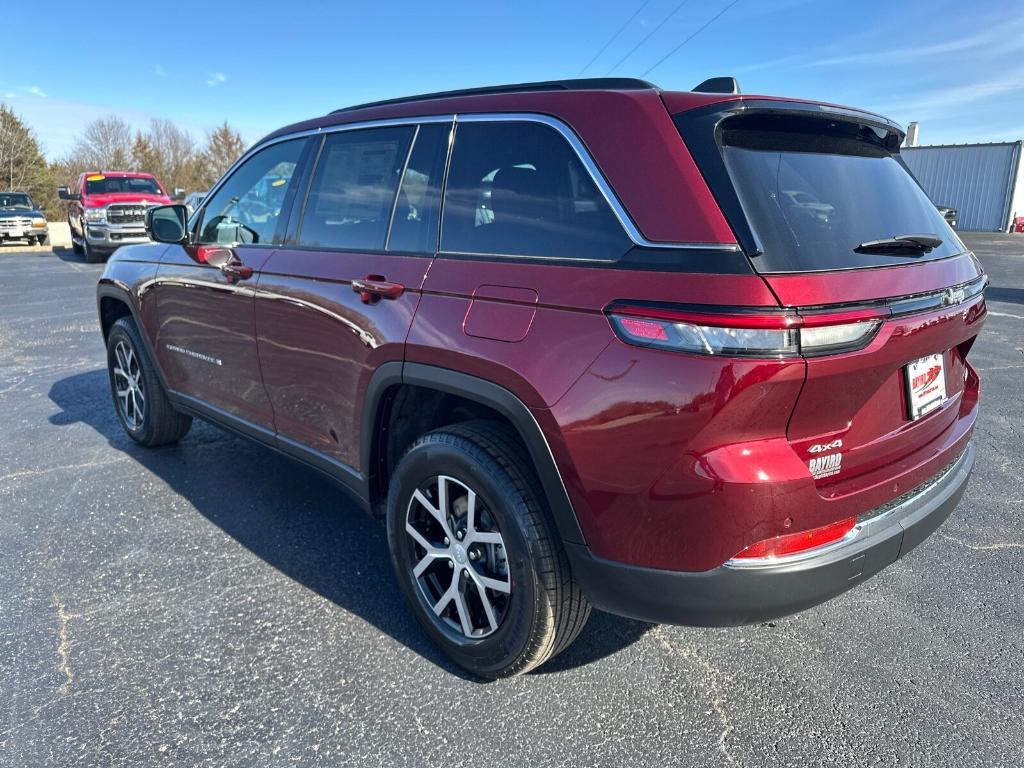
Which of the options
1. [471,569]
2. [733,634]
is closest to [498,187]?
[471,569]

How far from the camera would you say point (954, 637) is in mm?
2697

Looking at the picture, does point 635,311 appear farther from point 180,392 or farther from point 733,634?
point 180,392

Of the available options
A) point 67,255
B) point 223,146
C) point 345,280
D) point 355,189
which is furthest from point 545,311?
point 223,146

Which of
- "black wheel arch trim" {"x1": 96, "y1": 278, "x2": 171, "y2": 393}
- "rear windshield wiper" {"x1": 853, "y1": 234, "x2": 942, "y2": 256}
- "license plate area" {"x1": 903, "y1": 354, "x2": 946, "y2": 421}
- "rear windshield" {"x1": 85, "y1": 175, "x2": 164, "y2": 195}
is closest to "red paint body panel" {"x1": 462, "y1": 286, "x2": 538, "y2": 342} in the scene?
"rear windshield wiper" {"x1": 853, "y1": 234, "x2": 942, "y2": 256}

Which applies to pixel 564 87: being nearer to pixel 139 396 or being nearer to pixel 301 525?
pixel 301 525

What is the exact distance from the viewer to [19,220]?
2239cm

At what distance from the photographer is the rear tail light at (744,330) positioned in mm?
1783

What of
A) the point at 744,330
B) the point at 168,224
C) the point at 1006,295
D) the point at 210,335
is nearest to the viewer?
the point at 744,330

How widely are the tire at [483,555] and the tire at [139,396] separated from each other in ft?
8.28

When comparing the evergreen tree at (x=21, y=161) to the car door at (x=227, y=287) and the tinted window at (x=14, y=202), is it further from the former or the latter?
the car door at (x=227, y=287)

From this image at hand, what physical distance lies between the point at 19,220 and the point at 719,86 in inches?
1022

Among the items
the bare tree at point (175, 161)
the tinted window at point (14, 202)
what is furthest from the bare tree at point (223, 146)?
the tinted window at point (14, 202)

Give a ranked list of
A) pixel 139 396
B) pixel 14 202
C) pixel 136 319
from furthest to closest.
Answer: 1. pixel 14 202
2. pixel 139 396
3. pixel 136 319

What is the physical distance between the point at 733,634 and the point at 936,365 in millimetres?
1227
